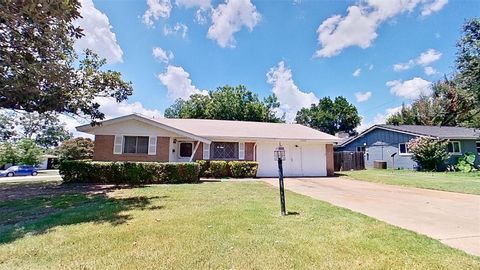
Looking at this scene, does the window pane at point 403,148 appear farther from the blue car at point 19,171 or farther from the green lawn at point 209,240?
the blue car at point 19,171

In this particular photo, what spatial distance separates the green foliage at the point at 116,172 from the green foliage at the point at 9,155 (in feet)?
104

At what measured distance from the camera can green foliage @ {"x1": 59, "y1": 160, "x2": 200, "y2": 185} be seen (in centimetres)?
1327

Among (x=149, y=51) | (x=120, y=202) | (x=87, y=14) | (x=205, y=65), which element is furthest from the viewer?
(x=205, y=65)

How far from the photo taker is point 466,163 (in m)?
21.3

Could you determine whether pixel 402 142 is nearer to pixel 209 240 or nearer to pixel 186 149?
pixel 186 149

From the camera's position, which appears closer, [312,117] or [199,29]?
[199,29]

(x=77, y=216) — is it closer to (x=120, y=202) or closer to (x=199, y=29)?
(x=120, y=202)

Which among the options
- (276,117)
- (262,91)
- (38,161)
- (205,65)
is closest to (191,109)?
(262,91)

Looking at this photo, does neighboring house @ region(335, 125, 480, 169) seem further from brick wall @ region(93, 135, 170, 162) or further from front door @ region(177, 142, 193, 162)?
brick wall @ region(93, 135, 170, 162)

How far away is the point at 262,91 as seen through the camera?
131ft

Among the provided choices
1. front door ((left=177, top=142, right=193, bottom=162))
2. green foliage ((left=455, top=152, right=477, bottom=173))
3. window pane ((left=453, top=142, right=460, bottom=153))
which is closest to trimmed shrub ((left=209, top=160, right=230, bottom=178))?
front door ((left=177, top=142, right=193, bottom=162))

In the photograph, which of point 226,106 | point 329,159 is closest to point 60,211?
point 329,159

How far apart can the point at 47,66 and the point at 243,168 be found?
11.4 meters

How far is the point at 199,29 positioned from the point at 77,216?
465 inches
